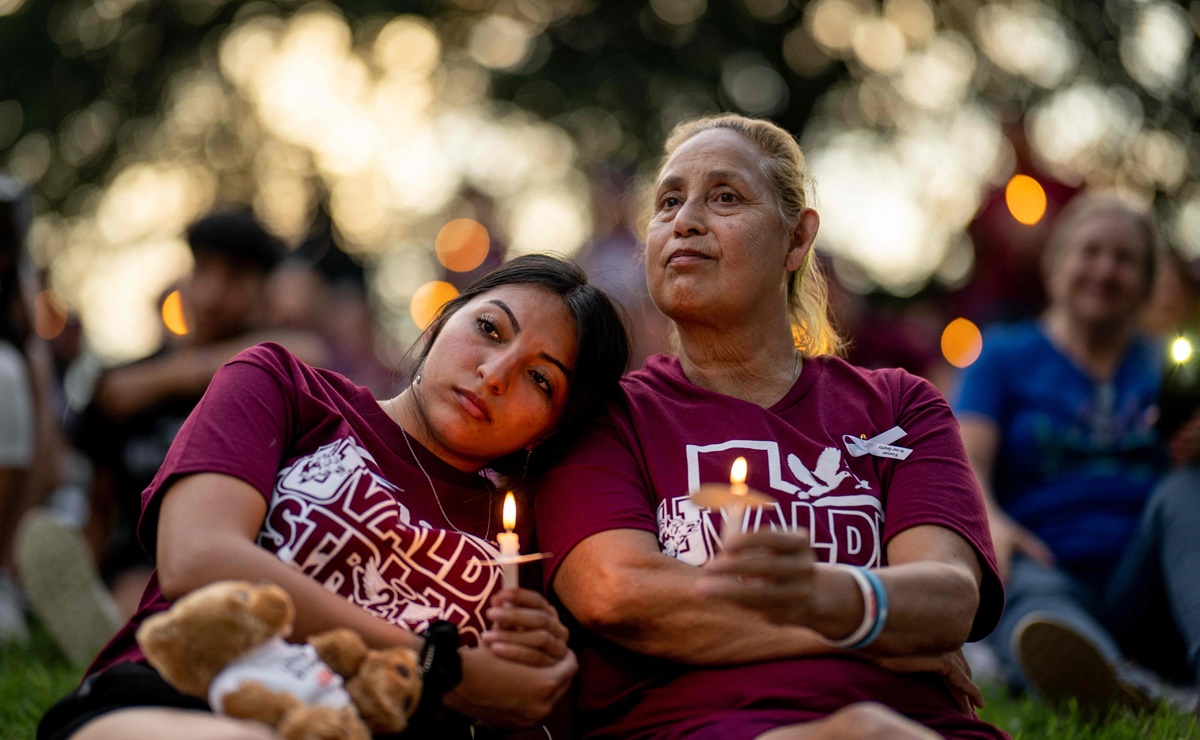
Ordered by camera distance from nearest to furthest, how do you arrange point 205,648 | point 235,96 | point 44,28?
point 205,648, point 44,28, point 235,96

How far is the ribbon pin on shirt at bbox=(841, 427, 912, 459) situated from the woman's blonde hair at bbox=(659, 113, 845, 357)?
47cm

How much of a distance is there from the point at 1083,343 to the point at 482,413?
312 centimetres

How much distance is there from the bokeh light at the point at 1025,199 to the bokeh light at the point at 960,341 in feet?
2.40

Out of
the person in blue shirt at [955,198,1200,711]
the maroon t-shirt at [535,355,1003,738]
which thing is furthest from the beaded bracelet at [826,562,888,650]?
the person in blue shirt at [955,198,1200,711]

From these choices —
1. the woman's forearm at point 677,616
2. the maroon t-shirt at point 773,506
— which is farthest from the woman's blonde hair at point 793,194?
the woman's forearm at point 677,616

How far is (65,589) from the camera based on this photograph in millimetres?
4957

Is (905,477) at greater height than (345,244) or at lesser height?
greater

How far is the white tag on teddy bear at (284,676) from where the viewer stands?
82.3 inches

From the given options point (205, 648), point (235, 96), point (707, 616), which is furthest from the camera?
point (235, 96)

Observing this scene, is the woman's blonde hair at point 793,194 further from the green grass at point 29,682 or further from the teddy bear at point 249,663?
the green grass at point 29,682

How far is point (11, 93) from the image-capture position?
16078 mm

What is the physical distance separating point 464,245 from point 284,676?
7.64 meters

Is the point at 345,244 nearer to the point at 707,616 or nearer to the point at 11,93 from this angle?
the point at 11,93

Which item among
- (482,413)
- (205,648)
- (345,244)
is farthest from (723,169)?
(345,244)
